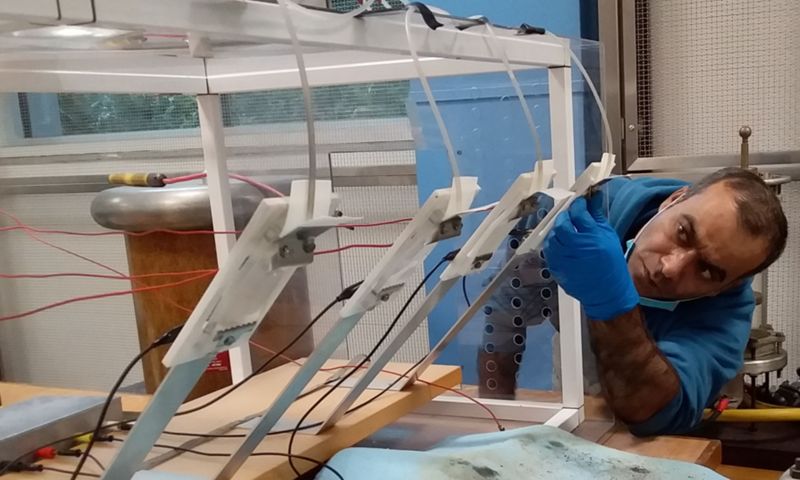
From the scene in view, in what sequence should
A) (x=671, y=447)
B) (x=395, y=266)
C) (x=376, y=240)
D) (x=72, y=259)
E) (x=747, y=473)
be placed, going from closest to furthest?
(x=395, y=266) → (x=671, y=447) → (x=747, y=473) → (x=376, y=240) → (x=72, y=259)

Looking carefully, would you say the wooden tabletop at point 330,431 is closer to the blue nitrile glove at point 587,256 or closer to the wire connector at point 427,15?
the blue nitrile glove at point 587,256

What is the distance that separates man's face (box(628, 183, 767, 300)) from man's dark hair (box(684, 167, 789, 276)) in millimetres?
11

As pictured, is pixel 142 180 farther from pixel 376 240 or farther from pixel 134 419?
pixel 134 419

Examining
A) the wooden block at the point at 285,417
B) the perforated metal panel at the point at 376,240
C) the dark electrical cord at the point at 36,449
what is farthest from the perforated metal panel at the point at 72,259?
the dark electrical cord at the point at 36,449

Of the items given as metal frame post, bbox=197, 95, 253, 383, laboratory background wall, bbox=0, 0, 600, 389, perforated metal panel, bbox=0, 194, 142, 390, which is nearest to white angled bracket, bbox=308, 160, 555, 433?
laboratory background wall, bbox=0, 0, 600, 389

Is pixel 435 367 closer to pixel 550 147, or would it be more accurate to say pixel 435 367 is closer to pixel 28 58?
pixel 550 147

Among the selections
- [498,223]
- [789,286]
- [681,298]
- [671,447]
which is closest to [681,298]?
[681,298]

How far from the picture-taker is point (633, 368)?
114cm

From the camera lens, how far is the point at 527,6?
5.29 feet

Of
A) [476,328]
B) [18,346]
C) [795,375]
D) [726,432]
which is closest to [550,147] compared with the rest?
[476,328]

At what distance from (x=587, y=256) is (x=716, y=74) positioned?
2.87ft

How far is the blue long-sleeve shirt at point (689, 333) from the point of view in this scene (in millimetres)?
1165

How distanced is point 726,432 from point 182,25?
1.25 metres

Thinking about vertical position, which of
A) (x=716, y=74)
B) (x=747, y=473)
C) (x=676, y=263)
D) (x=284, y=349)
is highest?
(x=716, y=74)
